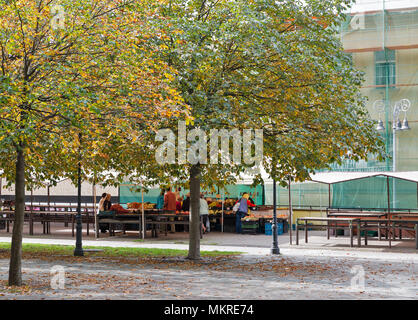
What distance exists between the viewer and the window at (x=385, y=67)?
32156 millimetres

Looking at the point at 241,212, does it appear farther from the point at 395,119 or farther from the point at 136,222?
the point at 395,119

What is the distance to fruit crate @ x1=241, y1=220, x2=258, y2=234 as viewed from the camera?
2565 centimetres

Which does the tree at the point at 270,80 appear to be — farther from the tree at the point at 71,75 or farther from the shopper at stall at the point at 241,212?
the shopper at stall at the point at 241,212

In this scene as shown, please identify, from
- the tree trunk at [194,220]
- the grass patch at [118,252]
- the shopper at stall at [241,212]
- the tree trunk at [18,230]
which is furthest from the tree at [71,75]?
the shopper at stall at [241,212]

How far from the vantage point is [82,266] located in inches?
580

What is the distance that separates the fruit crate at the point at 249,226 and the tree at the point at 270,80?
1099 cm

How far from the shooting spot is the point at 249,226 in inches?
1014

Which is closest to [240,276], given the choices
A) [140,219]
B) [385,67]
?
[140,219]

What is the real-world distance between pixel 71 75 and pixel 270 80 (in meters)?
5.11

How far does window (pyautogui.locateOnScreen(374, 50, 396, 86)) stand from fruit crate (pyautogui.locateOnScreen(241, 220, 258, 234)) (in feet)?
39.4

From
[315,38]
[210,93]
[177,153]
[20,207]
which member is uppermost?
[315,38]
